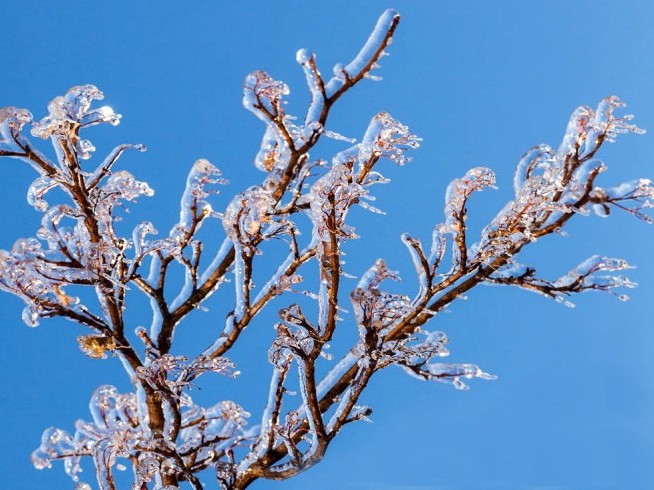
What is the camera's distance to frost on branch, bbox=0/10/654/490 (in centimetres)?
146

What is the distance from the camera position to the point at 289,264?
1.73 meters

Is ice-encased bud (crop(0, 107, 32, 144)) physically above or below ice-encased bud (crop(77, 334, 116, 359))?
above

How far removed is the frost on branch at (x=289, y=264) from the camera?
146 cm

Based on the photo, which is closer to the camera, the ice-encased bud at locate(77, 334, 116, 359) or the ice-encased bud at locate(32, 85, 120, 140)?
the ice-encased bud at locate(32, 85, 120, 140)

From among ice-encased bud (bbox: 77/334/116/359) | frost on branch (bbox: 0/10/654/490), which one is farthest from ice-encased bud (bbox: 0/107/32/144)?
ice-encased bud (bbox: 77/334/116/359)

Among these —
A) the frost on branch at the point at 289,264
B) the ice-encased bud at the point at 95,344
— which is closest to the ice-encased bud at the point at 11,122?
the frost on branch at the point at 289,264

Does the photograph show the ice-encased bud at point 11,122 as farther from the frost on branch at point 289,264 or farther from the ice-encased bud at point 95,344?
the ice-encased bud at point 95,344

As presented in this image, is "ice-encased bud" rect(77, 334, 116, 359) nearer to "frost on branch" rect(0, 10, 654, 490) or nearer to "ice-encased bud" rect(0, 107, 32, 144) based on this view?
"frost on branch" rect(0, 10, 654, 490)

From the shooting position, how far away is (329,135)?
5.52 ft

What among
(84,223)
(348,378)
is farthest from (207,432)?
(84,223)

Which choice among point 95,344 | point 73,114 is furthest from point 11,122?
point 95,344

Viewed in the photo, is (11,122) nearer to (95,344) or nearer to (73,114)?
(73,114)

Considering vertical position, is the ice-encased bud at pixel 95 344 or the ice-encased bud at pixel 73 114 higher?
the ice-encased bud at pixel 73 114

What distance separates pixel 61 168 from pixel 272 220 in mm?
415
